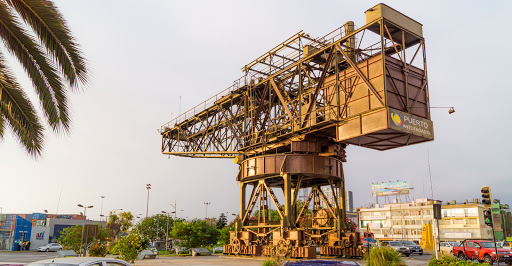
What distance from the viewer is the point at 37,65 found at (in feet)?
38.4

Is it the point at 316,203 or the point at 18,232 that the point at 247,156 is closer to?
the point at 316,203

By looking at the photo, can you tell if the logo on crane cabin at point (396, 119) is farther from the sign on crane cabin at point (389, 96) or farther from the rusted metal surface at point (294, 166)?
the rusted metal surface at point (294, 166)

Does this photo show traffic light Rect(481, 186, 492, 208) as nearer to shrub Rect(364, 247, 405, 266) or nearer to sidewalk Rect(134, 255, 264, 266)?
shrub Rect(364, 247, 405, 266)

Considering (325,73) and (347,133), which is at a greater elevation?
(325,73)

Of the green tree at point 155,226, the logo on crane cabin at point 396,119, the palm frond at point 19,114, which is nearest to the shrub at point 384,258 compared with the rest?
the logo on crane cabin at point 396,119

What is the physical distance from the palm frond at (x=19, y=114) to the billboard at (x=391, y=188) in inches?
4759

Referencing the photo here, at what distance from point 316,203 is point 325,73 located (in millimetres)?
11411

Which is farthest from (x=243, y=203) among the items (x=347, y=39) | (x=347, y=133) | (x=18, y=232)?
(x=18, y=232)

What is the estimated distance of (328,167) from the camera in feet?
93.2

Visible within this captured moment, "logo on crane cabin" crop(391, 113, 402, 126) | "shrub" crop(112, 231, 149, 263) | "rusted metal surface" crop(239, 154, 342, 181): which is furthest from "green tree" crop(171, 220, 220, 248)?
"logo on crane cabin" crop(391, 113, 402, 126)

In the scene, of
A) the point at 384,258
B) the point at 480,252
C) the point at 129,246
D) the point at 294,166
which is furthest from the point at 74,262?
the point at 480,252

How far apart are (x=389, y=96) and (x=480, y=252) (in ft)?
52.2

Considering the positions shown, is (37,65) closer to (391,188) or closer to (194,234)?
(194,234)

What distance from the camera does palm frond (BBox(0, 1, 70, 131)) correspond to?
34.8ft
